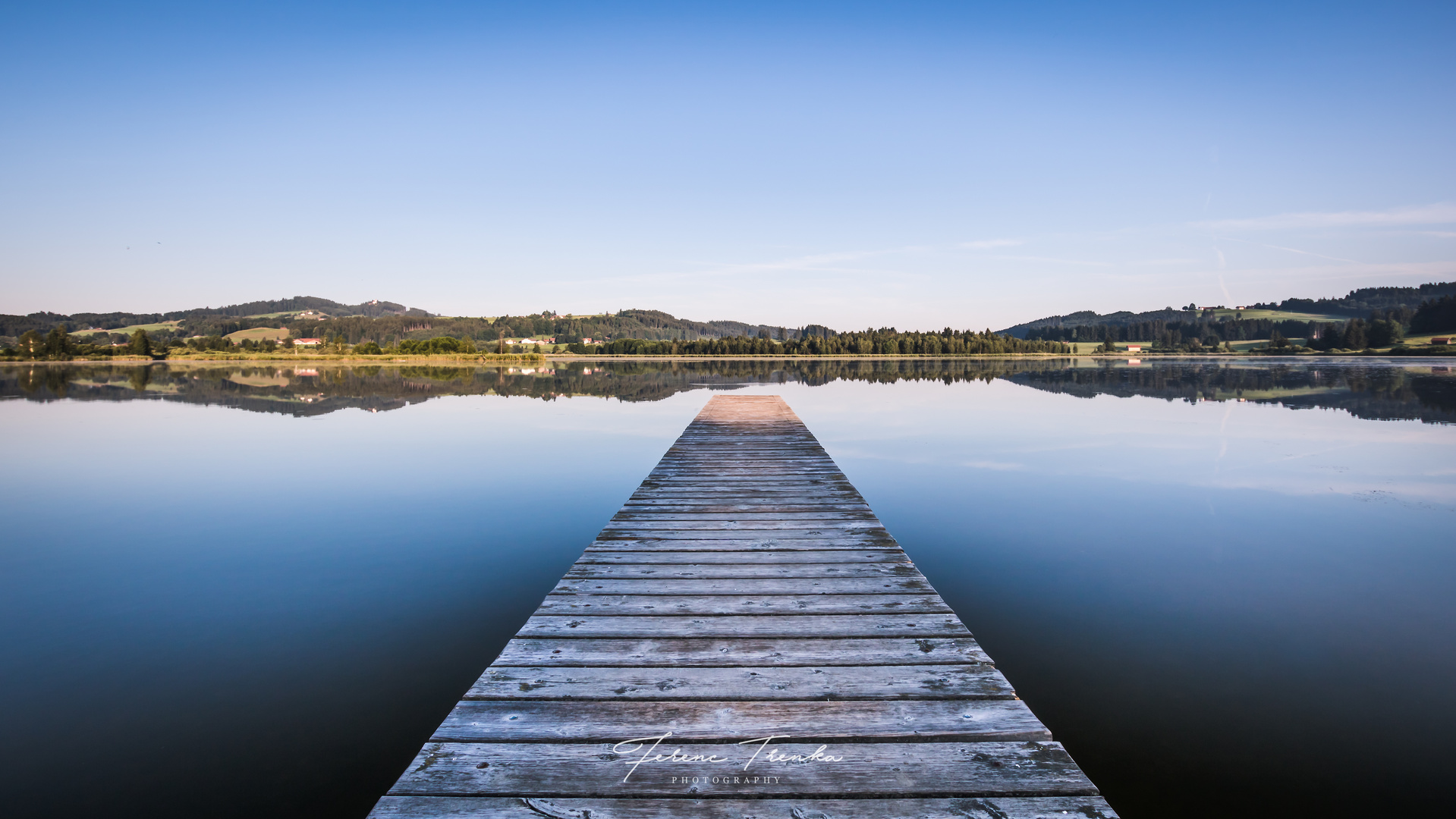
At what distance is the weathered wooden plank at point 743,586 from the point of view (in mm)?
4238

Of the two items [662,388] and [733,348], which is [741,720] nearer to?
[662,388]

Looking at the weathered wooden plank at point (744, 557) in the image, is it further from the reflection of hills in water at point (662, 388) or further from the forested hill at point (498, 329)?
the forested hill at point (498, 329)

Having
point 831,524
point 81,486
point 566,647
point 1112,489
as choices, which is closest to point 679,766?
point 566,647

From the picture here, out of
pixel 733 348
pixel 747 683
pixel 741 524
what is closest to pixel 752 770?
pixel 747 683

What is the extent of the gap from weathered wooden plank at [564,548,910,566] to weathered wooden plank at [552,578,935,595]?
0.40 m

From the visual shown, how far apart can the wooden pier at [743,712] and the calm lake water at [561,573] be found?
→ 0.83 metres

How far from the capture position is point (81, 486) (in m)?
9.84

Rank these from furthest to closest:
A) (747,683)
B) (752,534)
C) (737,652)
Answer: (752,534), (737,652), (747,683)

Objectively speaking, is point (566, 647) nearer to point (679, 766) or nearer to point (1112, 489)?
point (679, 766)

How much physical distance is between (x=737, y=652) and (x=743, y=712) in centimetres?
57

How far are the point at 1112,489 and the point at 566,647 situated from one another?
8.69 meters

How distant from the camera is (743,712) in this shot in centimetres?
276

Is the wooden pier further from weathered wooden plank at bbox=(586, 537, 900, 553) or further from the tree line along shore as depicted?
the tree line along shore

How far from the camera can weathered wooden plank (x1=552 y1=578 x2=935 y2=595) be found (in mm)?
4238
